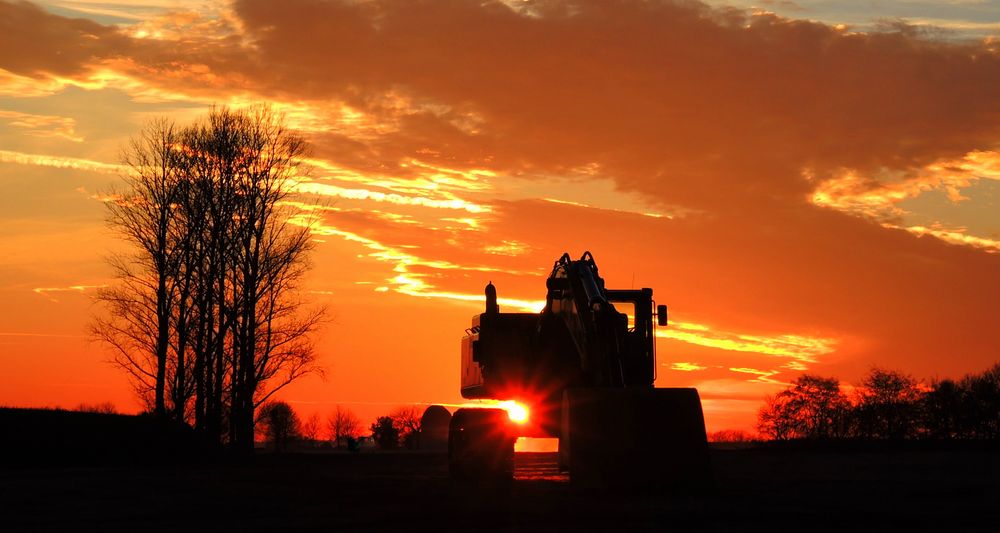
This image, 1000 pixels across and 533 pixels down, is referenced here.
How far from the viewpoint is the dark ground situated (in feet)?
49.6

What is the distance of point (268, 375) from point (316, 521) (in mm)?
34549

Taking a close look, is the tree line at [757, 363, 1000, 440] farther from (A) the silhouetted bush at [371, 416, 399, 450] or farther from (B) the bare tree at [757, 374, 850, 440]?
(A) the silhouetted bush at [371, 416, 399, 450]

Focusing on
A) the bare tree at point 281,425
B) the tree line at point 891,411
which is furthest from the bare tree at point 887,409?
the bare tree at point 281,425

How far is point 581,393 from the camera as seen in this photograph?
2134cm

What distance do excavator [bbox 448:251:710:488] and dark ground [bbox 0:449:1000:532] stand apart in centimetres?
63

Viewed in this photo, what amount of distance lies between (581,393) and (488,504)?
3.52m

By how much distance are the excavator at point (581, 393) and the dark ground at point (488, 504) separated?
2.07 feet

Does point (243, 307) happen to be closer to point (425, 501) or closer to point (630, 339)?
point (630, 339)

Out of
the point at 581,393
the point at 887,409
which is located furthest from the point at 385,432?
the point at 581,393

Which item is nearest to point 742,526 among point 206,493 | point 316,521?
point 316,521

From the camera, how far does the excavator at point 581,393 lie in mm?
20672

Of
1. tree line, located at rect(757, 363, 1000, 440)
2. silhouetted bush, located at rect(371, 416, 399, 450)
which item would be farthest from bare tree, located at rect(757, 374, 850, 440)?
silhouetted bush, located at rect(371, 416, 399, 450)

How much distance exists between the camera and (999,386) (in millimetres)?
85062

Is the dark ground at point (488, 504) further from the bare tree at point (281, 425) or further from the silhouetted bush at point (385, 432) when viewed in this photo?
the silhouetted bush at point (385, 432)
